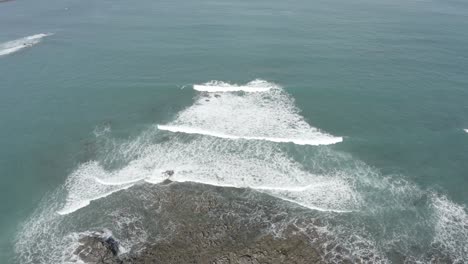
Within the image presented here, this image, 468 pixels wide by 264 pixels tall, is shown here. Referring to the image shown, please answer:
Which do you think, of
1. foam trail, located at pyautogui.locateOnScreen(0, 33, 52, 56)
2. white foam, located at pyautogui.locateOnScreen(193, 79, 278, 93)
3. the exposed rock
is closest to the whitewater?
the exposed rock

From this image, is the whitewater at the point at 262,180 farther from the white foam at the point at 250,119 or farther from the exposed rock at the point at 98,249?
the exposed rock at the point at 98,249

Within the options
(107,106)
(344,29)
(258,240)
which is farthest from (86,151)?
(344,29)

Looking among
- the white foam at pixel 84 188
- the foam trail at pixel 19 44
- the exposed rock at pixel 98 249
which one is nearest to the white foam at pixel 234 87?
the white foam at pixel 84 188

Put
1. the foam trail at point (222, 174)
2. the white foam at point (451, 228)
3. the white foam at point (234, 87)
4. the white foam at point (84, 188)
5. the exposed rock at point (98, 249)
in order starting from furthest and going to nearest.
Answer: the white foam at point (234, 87) < the foam trail at point (222, 174) < the white foam at point (84, 188) < the white foam at point (451, 228) < the exposed rock at point (98, 249)

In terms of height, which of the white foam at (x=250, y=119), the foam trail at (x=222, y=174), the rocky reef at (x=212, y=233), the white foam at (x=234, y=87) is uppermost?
the white foam at (x=234, y=87)

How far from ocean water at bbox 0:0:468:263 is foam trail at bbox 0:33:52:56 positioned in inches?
15.7

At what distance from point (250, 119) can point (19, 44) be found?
45.7 meters

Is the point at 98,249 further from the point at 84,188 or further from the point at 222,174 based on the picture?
the point at 222,174

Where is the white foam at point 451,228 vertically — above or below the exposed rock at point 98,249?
above

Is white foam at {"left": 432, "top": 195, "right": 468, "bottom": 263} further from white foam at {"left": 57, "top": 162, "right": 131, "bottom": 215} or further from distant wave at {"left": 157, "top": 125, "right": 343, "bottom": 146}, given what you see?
white foam at {"left": 57, "top": 162, "right": 131, "bottom": 215}

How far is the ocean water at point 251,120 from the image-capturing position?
28.2 meters

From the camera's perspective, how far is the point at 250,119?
3919 centimetres

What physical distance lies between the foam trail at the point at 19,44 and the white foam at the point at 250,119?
117ft

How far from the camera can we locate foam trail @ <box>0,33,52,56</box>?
56.2 meters
